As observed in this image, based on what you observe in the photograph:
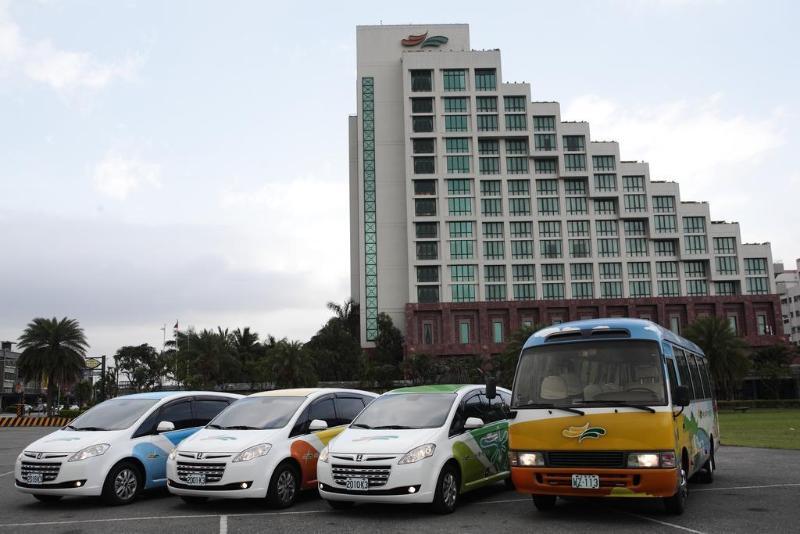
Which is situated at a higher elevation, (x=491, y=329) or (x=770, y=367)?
(x=491, y=329)

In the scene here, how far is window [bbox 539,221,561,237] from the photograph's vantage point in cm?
8888

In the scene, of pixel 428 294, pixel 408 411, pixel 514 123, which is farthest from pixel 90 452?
pixel 514 123

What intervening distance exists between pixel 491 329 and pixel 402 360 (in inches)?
456

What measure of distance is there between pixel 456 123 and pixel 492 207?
37.8 ft

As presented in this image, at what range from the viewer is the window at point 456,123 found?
292 feet

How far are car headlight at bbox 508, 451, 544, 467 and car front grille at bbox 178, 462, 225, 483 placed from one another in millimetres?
4299

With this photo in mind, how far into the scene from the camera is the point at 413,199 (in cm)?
8762

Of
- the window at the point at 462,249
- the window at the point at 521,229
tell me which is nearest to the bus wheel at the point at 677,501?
the window at the point at 462,249

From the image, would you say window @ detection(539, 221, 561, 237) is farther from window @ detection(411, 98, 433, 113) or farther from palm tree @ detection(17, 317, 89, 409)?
palm tree @ detection(17, 317, 89, 409)

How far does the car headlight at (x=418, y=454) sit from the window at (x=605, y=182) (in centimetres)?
8458

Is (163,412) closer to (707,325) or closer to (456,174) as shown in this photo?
(707,325)

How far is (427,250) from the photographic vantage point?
8756 cm

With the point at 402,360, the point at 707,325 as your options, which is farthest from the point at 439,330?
the point at 707,325

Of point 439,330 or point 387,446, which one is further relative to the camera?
point 439,330
